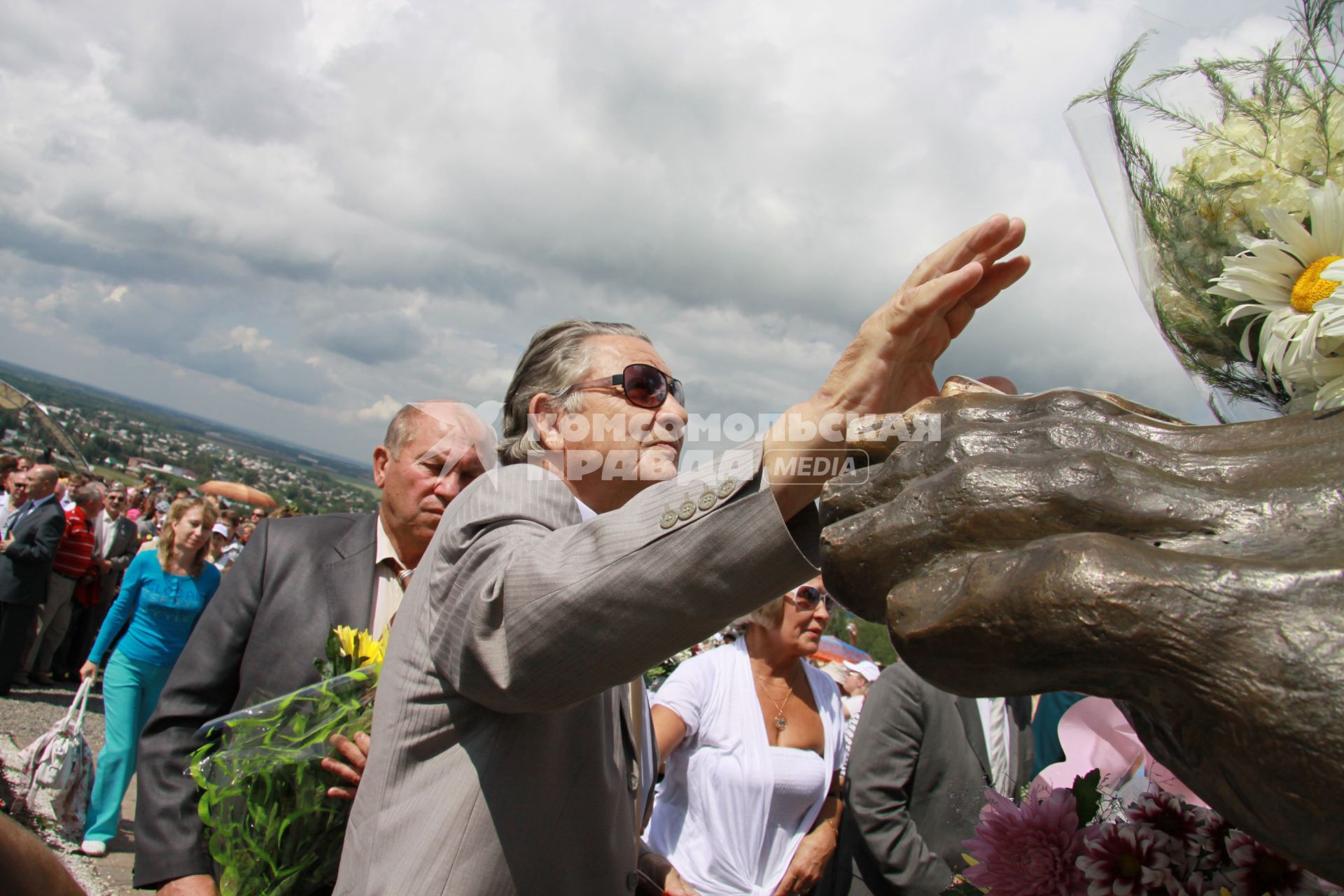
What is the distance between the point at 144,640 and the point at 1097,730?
19.8 ft

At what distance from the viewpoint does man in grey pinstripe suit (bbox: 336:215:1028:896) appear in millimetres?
1304

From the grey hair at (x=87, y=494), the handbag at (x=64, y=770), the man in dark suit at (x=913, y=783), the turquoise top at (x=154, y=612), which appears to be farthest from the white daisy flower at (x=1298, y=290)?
the grey hair at (x=87, y=494)

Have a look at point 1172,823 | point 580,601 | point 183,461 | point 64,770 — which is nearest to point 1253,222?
point 1172,823

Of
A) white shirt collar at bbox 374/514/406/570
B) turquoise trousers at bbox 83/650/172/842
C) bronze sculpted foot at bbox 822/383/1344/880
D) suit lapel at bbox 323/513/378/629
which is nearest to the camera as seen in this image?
bronze sculpted foot at bbox 822/383/1344/880

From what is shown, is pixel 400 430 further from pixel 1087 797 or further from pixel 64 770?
pixel 64 770

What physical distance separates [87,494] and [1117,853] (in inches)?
469

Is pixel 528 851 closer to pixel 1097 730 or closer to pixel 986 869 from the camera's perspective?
pixel 986 869

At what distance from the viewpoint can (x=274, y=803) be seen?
6.98ft

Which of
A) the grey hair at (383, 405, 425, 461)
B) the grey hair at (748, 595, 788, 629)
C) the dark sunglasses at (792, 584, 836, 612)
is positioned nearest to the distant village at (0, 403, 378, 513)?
the grey hair at (383, 405, 425, 461)

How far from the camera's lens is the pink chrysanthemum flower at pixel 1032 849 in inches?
49.1

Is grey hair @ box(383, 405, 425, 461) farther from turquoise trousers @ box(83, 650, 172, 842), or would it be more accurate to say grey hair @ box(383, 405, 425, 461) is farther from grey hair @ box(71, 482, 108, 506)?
grey hair @ box(71, 482, 108, 506)

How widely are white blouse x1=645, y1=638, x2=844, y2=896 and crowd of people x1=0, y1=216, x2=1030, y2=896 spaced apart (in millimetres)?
10

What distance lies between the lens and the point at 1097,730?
5.61 feet

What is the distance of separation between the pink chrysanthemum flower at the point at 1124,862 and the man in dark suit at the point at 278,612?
226 centimetres
